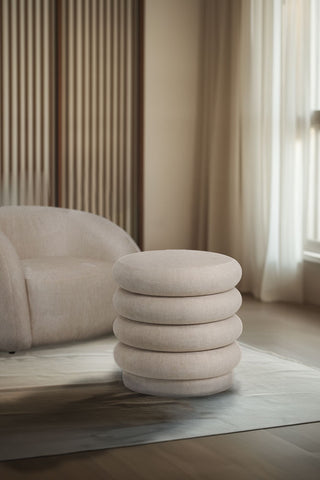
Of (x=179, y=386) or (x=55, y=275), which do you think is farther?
(x=55, y=275)

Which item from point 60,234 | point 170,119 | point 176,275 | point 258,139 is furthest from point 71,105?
point 176,275

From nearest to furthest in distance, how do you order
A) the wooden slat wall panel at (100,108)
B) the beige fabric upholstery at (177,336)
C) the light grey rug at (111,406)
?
the light grey rug at (111,406)
the beige fabric upholstery at (177,336)
the wooden slat wall panel at (100,108)

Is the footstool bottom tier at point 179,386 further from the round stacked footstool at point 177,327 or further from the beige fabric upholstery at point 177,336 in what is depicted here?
the beige fabric upholstery at point 177,336

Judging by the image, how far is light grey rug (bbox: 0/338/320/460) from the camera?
248 centimetres

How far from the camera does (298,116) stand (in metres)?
4.90

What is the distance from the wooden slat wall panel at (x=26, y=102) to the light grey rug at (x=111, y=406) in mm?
2111

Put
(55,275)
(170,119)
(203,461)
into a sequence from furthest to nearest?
1. (170,119)
2. (55,275)
3. (203,461)

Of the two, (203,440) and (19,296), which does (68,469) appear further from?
(19,296)

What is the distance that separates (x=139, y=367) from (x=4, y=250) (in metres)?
1.01

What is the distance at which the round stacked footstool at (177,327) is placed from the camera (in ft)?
9.33

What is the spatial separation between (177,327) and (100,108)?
304cm

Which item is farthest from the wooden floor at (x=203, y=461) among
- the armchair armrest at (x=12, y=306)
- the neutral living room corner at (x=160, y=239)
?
the armchair armrest at (x=12, y=306)

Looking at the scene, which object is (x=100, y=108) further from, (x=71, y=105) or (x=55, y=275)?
(x=55, y=275)

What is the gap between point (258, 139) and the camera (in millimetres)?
5289
